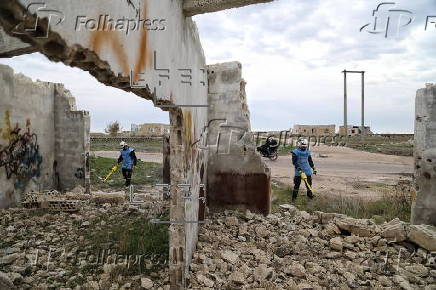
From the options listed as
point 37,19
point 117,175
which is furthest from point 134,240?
point 117,175

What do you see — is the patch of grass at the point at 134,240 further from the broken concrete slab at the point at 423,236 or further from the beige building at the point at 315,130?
the beige building at the point at 315,130

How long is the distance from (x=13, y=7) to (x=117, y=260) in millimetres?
3387

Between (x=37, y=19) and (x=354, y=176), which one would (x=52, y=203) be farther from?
(x=354, y=176)

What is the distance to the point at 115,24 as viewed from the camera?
1.65m

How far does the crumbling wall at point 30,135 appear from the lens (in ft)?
20.2

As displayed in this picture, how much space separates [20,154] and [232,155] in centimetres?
441

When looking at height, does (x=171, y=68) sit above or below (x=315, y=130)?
below

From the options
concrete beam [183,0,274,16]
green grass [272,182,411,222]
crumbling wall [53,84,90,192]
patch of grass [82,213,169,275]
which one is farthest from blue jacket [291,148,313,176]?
concrete beam [183,0,274,16]

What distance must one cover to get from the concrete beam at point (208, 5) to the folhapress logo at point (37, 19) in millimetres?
1789

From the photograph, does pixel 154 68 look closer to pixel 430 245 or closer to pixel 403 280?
pixel 403 280

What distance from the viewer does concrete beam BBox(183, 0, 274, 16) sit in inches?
106

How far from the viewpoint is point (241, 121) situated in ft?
18.6

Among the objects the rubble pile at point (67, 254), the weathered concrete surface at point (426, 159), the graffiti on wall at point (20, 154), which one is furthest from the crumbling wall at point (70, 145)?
the weathered concrete surface at point (426, 159)

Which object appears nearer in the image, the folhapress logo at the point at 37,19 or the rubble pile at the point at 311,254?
the folhapress logo at the point at 37,19
